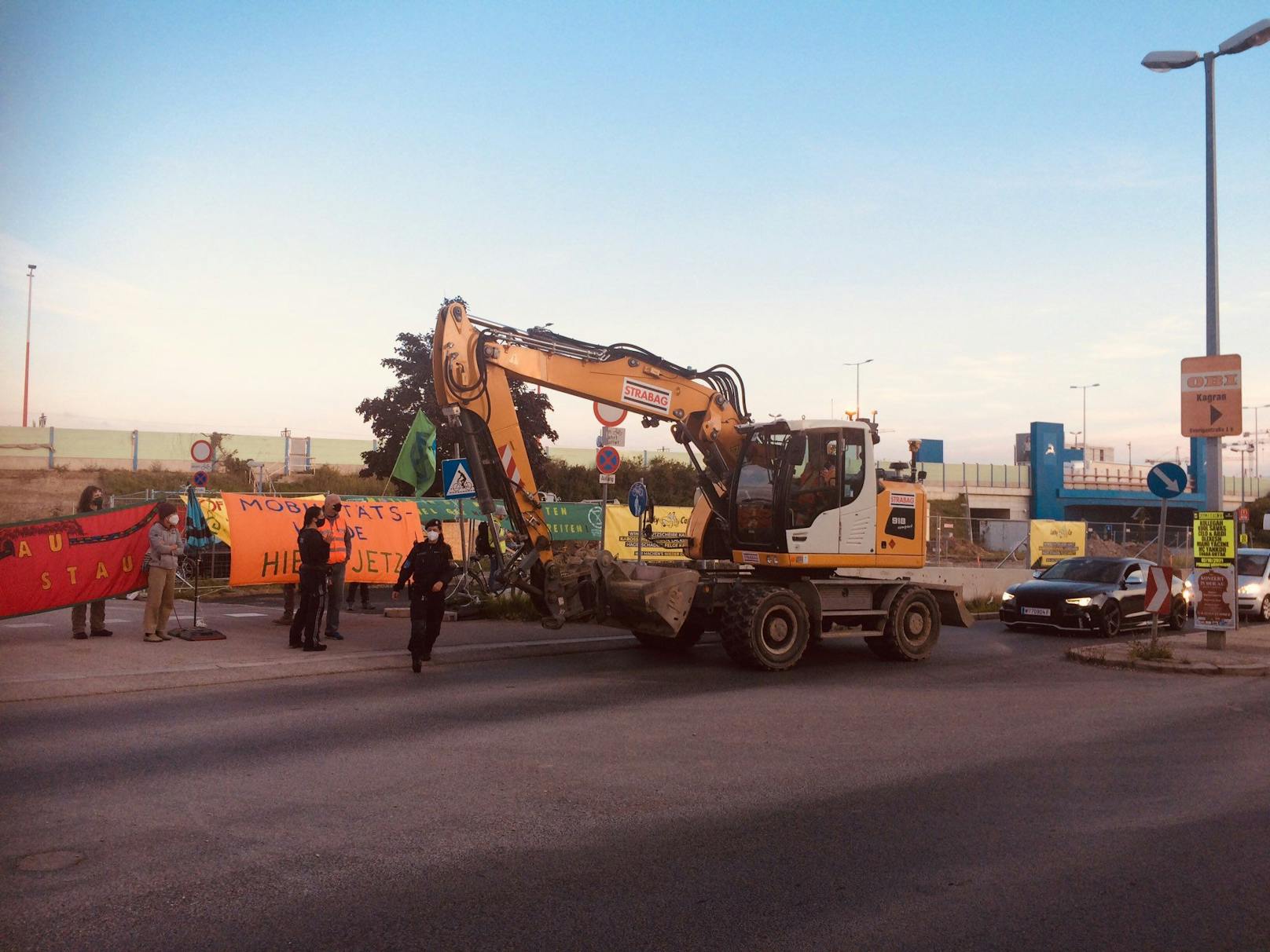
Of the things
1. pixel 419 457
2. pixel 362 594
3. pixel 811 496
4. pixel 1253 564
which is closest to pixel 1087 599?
pixel 1253 564

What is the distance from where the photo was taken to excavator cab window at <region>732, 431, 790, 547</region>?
47.8 ft

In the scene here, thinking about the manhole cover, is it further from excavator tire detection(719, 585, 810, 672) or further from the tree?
the tree

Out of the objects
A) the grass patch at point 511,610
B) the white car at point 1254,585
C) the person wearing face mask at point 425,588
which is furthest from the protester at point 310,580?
the white car at point 1254,585

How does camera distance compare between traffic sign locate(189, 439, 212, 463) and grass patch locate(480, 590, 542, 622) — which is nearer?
grass patch locate(480, 590, 542, 622)

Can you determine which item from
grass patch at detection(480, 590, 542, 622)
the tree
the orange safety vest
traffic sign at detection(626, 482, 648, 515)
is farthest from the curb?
the tree

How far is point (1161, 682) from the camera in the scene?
13336 mm

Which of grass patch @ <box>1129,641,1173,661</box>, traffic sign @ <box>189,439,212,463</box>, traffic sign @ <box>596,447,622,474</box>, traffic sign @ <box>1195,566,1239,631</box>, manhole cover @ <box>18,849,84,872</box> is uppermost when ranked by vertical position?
traffic sign @ <box>189,439,212,463</box>

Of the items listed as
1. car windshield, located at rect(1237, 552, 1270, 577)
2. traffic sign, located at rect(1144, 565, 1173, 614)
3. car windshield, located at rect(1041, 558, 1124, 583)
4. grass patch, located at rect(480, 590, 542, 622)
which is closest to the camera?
traffic sign, located at rect(1144, 565, 1173, 614)

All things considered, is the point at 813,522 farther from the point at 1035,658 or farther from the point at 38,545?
the point at 38,545

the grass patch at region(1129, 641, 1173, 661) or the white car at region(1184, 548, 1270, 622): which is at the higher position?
the white car at region(1184, 548, 1270, 622)

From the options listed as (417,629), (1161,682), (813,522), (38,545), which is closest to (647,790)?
Answer: (417,629)

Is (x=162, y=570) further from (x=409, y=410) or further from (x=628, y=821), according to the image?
(x=409, y=410)

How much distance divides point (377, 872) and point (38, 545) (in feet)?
32.9

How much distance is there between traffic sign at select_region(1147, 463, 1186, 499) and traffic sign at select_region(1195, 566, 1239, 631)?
1408 millimetres
